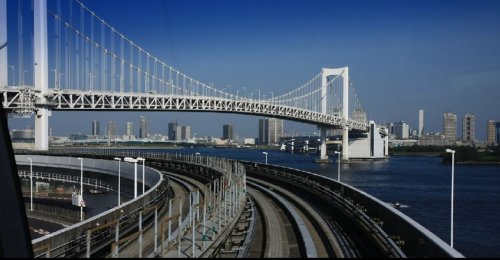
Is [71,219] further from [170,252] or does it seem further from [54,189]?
[170,252]

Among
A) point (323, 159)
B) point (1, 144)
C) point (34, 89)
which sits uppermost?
point (34, 89)

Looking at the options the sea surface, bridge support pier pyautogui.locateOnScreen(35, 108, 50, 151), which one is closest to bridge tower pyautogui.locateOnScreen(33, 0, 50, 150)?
bridge support pier pyautogui.locateOnScreen(35, 108, 50, 151)

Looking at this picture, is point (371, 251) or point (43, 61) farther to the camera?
point (43, 61)

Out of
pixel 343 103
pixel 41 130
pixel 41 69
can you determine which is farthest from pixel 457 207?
pixel 343 103

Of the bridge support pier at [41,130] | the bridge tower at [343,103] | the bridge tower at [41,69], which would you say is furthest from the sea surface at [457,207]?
the bridge tower at [343,103]

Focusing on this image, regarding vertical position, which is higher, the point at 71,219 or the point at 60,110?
the point at 60,110

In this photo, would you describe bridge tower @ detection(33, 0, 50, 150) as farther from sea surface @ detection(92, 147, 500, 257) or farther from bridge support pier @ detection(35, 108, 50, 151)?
sea surface @ detection(92, 147, 500, 257)

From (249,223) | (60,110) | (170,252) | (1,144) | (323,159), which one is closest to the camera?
(1,144)

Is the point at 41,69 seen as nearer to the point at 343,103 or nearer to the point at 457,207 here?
the point at 457,207

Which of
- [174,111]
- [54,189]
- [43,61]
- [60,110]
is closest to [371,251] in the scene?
[54,189]
